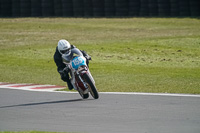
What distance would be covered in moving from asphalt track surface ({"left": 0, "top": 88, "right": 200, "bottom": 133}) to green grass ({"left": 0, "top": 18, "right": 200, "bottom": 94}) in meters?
1.56

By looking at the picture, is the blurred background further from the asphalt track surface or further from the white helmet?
the white helmet

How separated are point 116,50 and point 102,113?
44.3 feet

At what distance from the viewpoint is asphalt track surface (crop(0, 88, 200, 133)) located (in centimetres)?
792

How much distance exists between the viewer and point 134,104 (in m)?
10.0

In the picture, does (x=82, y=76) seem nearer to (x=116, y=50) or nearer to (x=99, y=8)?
(x=116, y=50)

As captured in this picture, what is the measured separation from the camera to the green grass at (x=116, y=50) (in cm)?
1438

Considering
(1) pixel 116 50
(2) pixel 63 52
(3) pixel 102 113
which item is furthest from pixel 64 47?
(1) pixel 116 50

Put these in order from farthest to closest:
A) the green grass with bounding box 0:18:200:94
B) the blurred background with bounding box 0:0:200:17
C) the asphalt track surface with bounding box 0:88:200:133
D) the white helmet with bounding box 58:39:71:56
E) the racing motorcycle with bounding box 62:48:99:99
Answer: the blurred background with bounding box 0:0:200:17, the green grass with bounding box 0:18:200:94, the white helmet with bounding box 58:39:71:56, the racing motorcycle with bounding box 62:48:99:99, the asphalt track surface with bounding box 0:88:200:133

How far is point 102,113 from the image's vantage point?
29.9 feet

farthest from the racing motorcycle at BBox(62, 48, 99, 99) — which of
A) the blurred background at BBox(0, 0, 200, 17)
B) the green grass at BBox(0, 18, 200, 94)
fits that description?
the blurred background at BBox(0, 0, 200, 17)

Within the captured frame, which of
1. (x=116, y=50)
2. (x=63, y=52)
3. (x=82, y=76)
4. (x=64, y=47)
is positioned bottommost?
(x=116, y=50)

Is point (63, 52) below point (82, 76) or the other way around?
the other way around

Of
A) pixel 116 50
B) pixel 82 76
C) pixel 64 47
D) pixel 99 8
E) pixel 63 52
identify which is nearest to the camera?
pixel 82 76

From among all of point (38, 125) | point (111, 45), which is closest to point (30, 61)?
point (111, 45)
